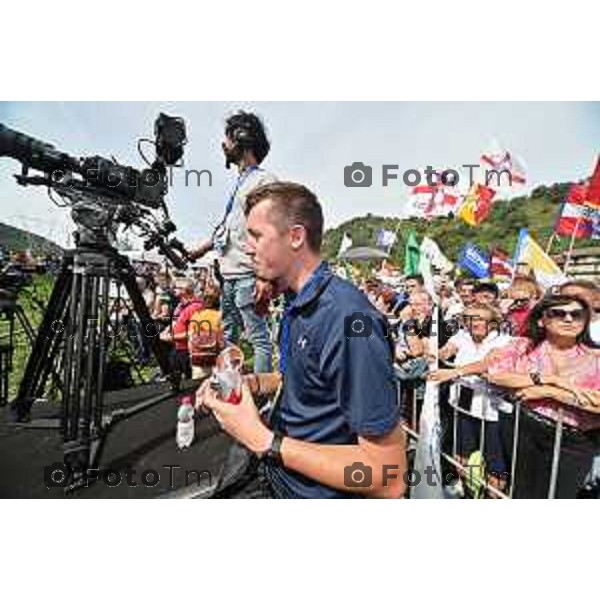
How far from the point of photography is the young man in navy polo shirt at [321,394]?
1.55m

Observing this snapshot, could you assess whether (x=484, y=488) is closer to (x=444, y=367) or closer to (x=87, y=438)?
(x=444, y=367)

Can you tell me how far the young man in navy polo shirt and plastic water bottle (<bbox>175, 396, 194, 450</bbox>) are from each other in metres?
0.86

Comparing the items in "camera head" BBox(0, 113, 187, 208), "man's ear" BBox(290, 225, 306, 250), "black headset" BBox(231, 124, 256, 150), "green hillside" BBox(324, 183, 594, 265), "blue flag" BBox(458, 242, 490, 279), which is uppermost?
"black headset" BBox(231, 124, 256, 150)

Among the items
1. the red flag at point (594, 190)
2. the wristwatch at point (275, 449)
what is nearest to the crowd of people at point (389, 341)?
the wristwatch at point (275, 449)

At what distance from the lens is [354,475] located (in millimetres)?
1671

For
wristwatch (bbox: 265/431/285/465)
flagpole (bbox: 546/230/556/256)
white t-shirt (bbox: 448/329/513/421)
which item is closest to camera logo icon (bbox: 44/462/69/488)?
wristwatch (bbox: 265/431/285/465)

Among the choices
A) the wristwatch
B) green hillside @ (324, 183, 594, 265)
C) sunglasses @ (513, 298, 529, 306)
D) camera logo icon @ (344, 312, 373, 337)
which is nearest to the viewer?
camera logo icon @ (344, 312, 373, 337)

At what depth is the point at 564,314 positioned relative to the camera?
2676 millimetres

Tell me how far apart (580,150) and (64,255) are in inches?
84.5

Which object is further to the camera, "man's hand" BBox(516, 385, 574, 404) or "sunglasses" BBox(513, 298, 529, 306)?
"sunglasses" BBox(513, 298, 529, 306)

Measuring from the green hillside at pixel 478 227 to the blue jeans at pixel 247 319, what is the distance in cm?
41

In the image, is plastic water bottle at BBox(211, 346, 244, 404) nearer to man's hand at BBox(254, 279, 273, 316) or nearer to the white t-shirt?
man's hand at BBox(254, 279, 273, 316)

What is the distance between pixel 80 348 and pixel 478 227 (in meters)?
1.71

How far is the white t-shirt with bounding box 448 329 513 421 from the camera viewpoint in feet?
9.49
